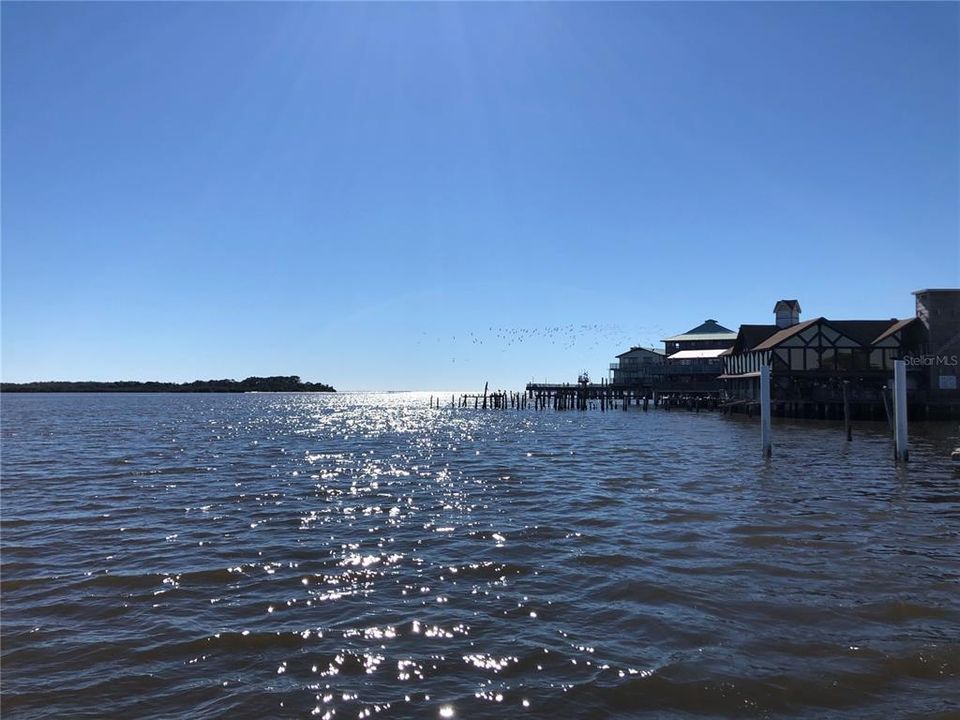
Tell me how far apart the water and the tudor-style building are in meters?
33.4

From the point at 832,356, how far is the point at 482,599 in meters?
51.8

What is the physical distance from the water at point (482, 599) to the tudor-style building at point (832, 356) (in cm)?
3341

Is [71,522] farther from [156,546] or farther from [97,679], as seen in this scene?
[97,679]

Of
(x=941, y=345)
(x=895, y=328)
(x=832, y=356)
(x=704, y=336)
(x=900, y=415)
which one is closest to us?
(x=900, y=415)

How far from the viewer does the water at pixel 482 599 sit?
579 centimetres

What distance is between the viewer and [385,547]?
11.0 meters

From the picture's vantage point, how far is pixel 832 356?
51.6m

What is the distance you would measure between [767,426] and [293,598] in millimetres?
21116

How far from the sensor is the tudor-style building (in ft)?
159

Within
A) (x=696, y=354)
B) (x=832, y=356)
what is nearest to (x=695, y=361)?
(x=696, y=354)

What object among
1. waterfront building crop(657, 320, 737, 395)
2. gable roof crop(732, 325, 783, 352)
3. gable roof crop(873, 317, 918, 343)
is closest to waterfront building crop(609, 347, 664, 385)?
waterfront building crop(657, 320, 737, 395)

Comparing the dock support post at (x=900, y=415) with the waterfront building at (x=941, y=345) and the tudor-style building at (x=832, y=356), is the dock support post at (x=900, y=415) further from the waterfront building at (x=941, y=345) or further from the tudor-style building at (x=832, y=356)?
the waterfront building at (x=941, y=345)

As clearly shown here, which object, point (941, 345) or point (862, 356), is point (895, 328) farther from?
point (941, 345)

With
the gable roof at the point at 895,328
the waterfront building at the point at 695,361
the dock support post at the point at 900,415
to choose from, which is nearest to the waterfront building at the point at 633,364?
the waterfront building at the point at 695,361
